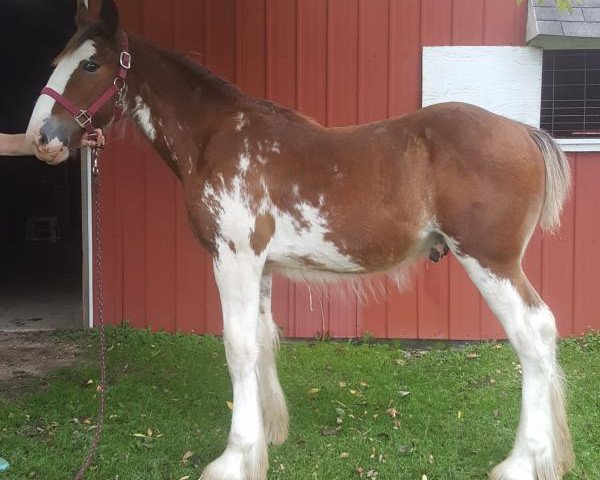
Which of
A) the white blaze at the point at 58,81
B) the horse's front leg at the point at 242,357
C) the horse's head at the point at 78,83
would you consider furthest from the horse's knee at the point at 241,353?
the white blaze at the point at 58,81

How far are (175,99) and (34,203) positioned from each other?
1088 cm

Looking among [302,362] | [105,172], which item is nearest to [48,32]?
[105,172]

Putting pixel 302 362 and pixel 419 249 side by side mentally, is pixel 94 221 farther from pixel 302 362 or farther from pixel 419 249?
pixel 419 249

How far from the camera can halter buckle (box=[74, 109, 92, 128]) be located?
9.55 feet

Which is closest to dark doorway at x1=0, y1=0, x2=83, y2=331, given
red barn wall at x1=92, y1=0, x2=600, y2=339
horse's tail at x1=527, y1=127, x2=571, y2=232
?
red barn wall at x1=92, y1=0, x2=600, y2=339

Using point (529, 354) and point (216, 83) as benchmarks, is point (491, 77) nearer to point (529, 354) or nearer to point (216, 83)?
point (216, 83)

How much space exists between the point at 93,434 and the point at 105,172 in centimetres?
256

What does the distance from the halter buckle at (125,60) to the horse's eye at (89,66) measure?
122mm

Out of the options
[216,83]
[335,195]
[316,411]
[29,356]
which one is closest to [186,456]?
[316,411]

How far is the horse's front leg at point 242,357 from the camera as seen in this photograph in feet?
9.59

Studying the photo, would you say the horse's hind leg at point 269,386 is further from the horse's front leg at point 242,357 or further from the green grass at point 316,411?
the horse's front leg at point 242,357

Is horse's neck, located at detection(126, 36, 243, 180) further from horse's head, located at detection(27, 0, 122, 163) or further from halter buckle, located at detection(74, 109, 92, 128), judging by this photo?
halter buckle, located at detection(74, 109, 92, 128)

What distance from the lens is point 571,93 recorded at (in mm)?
4996

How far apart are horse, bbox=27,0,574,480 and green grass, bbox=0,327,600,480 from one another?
42cm
